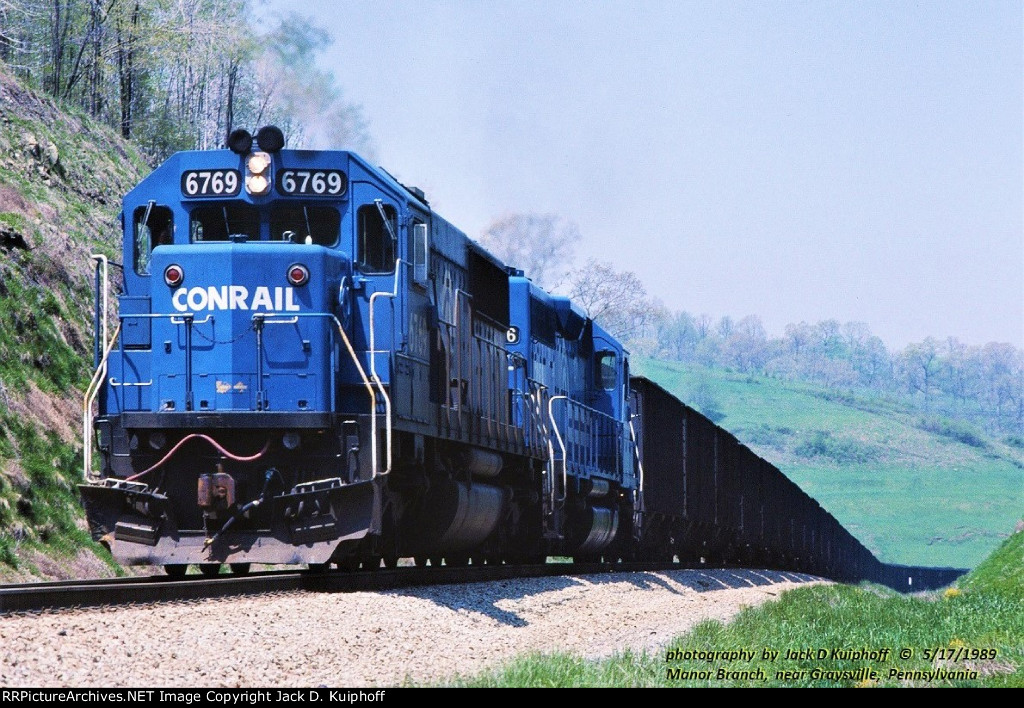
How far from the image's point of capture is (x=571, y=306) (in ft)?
77.7

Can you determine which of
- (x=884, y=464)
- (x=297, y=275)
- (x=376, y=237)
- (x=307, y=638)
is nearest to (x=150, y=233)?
(x=297, y=275)

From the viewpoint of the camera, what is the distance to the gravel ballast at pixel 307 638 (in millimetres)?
7812

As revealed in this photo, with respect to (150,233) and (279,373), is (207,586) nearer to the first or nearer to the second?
(279,373)

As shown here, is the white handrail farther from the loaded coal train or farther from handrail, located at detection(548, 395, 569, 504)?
handrail, located at detection(548, 395, 569, 504)

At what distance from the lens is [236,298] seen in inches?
512

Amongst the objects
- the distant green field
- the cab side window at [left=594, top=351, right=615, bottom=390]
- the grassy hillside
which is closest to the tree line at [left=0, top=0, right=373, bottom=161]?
the grassy hillside

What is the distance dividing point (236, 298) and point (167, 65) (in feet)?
146

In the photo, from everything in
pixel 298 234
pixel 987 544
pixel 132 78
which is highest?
pixel 132 78

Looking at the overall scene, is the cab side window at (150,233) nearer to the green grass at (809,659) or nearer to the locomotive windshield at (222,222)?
the locomotive windshield at (222,222)

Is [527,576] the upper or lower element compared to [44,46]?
lower

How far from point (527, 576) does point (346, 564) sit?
4.49 m

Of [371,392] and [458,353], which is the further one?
[458,353]
